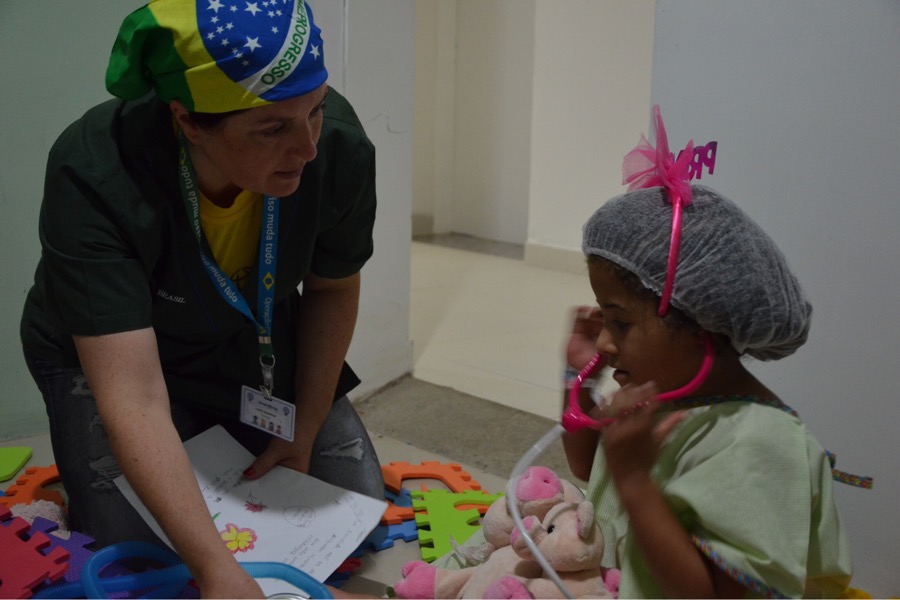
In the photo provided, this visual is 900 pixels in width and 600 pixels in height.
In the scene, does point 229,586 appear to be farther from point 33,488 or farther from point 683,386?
point 33,488

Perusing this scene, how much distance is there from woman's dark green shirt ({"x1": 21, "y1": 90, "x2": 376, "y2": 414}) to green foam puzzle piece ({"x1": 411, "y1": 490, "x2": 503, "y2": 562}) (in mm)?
312

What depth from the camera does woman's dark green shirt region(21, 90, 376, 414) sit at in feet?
4.38

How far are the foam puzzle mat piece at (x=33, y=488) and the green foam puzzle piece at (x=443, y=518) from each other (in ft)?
2.44

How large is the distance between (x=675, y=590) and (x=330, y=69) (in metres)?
1.61

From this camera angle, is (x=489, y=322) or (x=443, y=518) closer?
(x=443, y=518)

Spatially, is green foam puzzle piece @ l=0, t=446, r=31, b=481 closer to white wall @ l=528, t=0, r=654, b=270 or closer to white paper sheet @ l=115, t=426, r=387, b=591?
white paper sheet @ l=115, t=426, r=387, b=591

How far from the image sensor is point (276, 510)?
1.63m

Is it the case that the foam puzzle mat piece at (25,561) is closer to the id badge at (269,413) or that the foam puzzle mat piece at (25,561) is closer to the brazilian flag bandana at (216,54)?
the id badge at (269,413)

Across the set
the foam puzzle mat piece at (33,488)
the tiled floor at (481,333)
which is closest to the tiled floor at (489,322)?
the tiled floor at (481,333)

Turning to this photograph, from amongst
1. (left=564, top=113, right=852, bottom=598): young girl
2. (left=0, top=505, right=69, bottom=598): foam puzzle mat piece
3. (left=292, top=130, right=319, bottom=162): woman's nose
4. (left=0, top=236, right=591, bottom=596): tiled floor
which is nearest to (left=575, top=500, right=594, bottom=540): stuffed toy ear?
(left=564, top=113, right=852, bottom=598): young girl

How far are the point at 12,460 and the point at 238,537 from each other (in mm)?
839

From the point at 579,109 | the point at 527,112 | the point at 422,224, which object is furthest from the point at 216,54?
the point at 422,224

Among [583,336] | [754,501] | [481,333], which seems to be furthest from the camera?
[481,333]

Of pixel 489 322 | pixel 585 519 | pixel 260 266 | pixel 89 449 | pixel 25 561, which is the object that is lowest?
pixel 489 322
